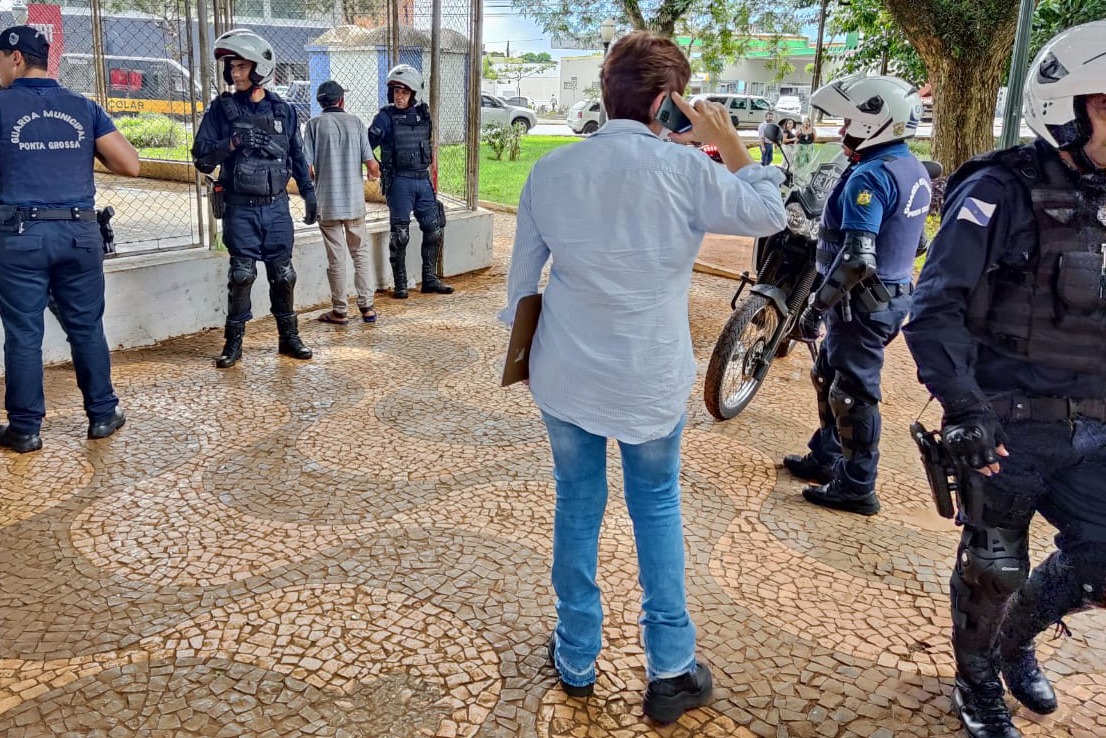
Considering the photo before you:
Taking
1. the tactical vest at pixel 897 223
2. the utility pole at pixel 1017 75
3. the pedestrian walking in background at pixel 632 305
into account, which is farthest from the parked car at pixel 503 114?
the pedestrian walking in background at pixel 632 305

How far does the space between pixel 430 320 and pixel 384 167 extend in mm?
1302

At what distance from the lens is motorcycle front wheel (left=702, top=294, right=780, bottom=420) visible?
463cm

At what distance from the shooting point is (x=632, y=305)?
225 centimetres

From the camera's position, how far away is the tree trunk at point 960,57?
1052cm

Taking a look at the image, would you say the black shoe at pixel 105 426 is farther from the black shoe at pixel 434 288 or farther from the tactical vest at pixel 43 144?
the black shoe at pixel 434 288

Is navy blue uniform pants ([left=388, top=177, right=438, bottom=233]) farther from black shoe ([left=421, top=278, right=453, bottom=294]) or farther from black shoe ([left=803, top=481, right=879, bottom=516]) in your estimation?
black shoe ([left=803, top=481, right=879, bottom=516])

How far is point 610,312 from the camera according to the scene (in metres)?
2.26

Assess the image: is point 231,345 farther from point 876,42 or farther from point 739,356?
point 876,42

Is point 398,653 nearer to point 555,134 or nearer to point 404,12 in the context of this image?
point 404,12

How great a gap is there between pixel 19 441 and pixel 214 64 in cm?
309

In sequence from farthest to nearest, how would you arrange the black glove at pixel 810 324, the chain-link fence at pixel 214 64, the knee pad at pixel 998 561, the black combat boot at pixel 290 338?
A: the chain-link fence at pixel 214 64 < the black combat boot at pixel 290 338 < the black glove at pixel 810 324 < the knee pad at pixel 998 561

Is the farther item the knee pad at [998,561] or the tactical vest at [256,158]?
the tactical vest at [256,158]

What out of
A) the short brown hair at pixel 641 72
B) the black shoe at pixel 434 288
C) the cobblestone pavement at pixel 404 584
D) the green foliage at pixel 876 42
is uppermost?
the green foliage at pixel 876 42

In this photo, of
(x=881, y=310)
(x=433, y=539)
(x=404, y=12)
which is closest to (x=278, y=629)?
(x=433, y=539)
